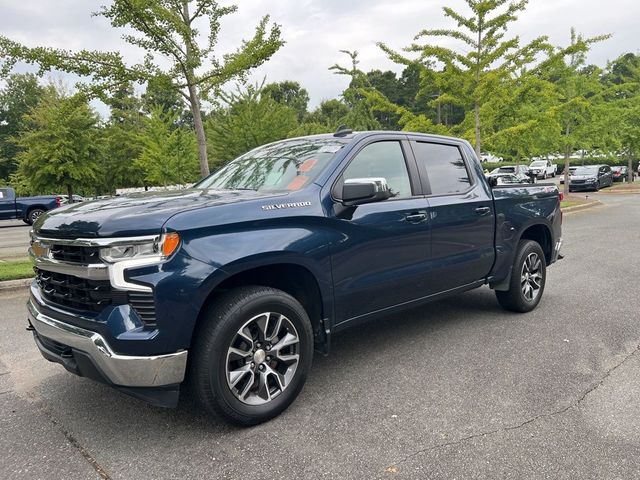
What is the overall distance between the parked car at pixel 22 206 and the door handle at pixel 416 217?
70.4 feet

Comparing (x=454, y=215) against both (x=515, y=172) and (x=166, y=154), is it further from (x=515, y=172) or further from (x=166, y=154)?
(x=515, y=172)

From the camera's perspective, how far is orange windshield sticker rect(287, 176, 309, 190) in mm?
3449

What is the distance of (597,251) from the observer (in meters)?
9.11

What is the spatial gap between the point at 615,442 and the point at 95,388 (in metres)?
3.46

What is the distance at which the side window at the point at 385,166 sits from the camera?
3746 mm

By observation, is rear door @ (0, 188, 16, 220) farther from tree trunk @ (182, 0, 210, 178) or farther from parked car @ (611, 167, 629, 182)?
parked car @ (611, 167, 629, 182)

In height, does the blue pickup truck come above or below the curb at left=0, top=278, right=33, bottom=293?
above

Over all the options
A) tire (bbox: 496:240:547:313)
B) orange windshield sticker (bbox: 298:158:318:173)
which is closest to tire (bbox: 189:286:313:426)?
orange windshield sticker (bbox: 298:158:318:173)

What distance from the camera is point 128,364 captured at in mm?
2590

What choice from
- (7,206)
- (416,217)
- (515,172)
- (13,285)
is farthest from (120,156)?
(416,217)

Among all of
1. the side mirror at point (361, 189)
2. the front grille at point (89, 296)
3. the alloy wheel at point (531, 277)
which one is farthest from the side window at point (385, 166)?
the alloy wheel at point (531, 277)

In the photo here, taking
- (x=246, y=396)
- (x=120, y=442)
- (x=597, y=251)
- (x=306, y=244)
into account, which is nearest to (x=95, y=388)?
(x=120, y=442)

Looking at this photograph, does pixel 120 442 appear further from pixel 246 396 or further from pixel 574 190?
pixel 574 190

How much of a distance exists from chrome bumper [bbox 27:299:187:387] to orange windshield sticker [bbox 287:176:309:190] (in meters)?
1.37
